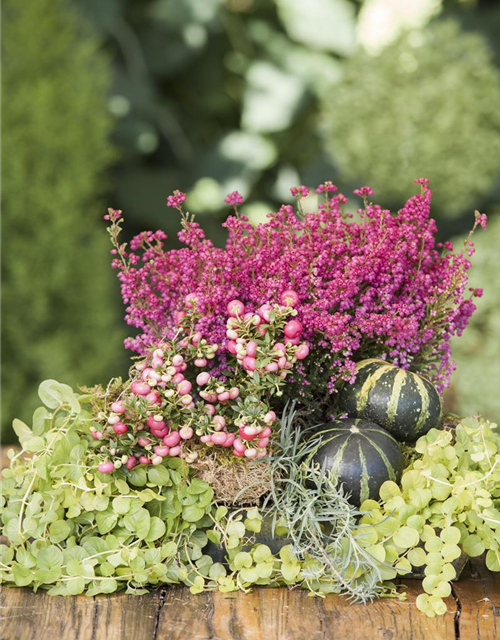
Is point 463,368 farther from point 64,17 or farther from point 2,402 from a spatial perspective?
point 64,17

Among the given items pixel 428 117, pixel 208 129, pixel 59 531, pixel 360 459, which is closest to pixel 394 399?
pixel 360 459

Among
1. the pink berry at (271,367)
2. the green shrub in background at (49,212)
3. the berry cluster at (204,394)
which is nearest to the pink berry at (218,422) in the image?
the berry cluster at (204,394)

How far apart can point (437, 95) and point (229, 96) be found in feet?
5.35

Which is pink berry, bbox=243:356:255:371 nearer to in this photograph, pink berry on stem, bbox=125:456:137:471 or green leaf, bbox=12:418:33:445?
pink berry on stem, bbox=125:456:137:471

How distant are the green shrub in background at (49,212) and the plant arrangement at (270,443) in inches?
73.7

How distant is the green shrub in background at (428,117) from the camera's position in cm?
265

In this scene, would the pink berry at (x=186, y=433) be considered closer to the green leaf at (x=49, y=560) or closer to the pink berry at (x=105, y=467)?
the pink berry at (x=105, y=467)

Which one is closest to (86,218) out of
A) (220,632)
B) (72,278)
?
(72,278)

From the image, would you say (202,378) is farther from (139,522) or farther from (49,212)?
(49,212)

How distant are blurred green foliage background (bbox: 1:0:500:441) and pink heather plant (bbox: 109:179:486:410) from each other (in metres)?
1.52

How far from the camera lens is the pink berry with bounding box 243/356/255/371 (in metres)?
1.10

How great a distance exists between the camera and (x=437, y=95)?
2656 millimetres

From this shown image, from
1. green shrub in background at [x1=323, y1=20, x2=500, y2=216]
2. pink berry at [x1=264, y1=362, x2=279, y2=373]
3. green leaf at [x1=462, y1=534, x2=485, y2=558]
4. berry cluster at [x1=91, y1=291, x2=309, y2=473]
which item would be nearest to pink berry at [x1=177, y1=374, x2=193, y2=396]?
berry cluster at [x1=91, y1=291, x2=309, y2=473]

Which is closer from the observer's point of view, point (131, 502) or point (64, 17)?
point (131, 502)
